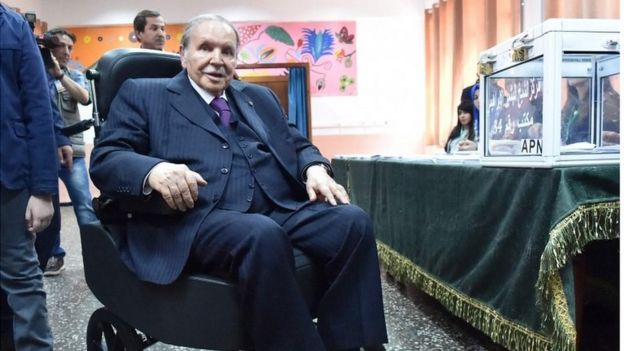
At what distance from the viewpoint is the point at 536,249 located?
44.4 inches

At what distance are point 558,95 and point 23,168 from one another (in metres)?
1.28

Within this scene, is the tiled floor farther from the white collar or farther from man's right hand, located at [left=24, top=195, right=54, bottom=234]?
the white collar

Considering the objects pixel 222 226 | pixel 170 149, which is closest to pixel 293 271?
pixel 222 226

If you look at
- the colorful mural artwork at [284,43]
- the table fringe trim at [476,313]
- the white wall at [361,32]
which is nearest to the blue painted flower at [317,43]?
the colorful mural artwork at [284,43]

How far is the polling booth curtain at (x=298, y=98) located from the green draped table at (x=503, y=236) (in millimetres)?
3820

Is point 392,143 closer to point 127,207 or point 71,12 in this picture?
point 71,12

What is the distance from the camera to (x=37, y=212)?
115cm

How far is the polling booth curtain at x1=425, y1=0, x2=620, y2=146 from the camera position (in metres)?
3.59

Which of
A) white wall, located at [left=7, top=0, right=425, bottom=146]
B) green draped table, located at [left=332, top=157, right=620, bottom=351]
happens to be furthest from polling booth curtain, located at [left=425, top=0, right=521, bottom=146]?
green draped table, located at [left=332, top=157, right=620, bottom=351]

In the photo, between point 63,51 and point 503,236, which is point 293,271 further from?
point 63,51

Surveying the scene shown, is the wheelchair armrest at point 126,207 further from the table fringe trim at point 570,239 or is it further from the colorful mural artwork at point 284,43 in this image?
the colorful mural artwork at point 284,43

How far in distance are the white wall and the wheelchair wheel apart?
16.7 ft

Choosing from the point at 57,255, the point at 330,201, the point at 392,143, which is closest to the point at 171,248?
the point at 330,201

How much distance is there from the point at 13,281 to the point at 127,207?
1.45 feet
